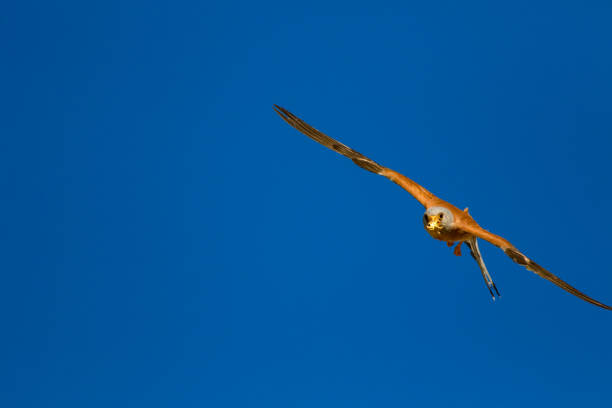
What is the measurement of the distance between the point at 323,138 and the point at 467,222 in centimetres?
175

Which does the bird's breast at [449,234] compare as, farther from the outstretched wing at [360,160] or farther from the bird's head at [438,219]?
the outstretched wing at [360,160]

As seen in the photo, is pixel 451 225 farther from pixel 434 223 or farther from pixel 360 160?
pixel 360 160

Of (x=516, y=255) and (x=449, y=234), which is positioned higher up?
(x=449, y=234)

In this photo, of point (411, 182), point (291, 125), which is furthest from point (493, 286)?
point (291, 125)

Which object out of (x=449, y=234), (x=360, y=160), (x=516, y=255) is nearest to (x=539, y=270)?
(x=516, y=255)

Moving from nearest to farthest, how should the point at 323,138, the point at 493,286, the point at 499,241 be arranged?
1. the point at 499,241
2. the point at 493,286
3. the point at 323,138

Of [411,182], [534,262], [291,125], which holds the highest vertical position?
[291,125]

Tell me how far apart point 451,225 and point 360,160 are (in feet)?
4.25

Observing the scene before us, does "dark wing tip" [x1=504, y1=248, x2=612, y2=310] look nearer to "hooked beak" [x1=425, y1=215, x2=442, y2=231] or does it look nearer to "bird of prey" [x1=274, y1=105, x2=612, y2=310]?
"bird of prey" [x1=274, y1=105, x2=612, y2=310]

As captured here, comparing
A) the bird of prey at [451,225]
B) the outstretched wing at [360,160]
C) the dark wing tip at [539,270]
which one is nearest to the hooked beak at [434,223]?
the bird of prey at [451,225]

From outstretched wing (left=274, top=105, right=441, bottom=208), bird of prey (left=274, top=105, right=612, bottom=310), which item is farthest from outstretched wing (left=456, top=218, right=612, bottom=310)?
outstretched wing (left=274, top=105, right=441, bottom=208)

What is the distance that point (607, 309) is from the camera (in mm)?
6164

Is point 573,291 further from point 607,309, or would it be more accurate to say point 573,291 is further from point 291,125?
point 291,125

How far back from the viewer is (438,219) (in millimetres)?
6664
